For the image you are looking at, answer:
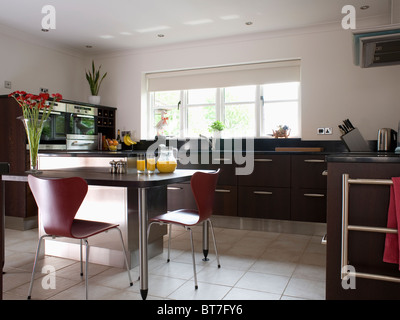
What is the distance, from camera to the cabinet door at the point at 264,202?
4.05 meters

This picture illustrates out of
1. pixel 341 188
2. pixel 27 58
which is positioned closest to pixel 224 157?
pixel 341 188

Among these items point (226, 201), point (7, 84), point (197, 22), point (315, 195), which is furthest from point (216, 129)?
point (7, 84)

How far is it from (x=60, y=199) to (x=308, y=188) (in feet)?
9.26

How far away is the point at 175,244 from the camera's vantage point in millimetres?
3514

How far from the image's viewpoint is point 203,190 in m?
2.36

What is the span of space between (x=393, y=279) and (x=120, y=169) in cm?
187

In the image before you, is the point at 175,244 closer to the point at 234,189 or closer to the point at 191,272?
the point at 191,272

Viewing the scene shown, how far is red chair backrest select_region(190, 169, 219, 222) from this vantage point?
2.27 m

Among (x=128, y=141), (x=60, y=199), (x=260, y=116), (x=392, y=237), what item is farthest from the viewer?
(x=128, y=141)

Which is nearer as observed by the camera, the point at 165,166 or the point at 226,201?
the point at 165,166

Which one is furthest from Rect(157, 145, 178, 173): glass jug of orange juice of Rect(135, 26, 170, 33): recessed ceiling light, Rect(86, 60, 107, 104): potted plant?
Rect(86, 60, 107, 104): potted plant

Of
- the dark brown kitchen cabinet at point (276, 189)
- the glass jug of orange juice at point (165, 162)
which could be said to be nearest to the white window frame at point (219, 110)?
the dark brown kitchen cabinet at point (276, 189)

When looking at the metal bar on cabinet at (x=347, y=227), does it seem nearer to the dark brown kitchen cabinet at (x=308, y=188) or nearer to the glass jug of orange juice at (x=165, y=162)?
the glass jug of orange juice at (x=165, y=162)

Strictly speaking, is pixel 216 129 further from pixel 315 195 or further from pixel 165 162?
pixel 165 162
